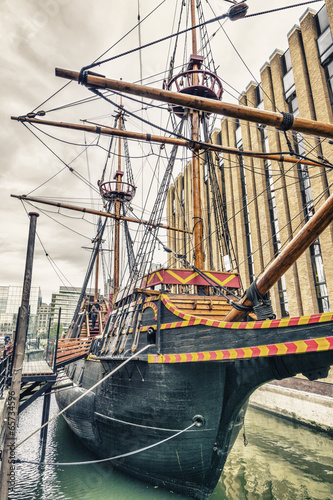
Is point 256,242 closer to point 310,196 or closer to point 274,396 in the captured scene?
point 310,196

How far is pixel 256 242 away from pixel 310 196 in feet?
15.0

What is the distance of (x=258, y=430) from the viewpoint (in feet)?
36.6

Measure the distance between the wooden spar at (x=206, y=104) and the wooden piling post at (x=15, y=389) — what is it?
3313mm

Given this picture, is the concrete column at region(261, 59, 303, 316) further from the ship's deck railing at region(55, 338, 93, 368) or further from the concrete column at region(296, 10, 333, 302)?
the ship's deck railing at region(55, 338, 93, 368)

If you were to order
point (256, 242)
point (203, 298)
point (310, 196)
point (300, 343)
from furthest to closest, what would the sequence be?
point (256, 242) < point (310, 196) < point (203, 298) < point (300, 343)

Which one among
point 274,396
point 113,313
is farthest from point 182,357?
point 274,396

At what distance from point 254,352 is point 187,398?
2.05m

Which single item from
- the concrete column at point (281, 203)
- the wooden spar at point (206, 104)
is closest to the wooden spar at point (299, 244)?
the wooden spar at point (206, 104)

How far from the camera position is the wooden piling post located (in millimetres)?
5348

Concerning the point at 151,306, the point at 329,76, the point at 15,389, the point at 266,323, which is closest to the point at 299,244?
the point at 266,323

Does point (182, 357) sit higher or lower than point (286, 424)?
higher

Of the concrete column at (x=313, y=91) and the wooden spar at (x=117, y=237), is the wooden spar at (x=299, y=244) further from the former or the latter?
the wooden spar at (x=117, y=237)

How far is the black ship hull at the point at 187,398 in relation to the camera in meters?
4.94

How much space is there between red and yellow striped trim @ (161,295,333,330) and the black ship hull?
0.06 m
